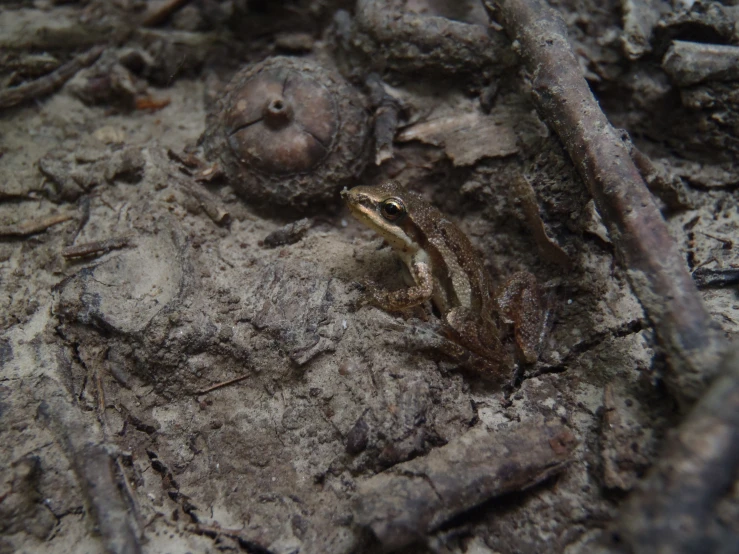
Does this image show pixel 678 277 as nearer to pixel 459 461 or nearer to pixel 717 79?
pixel 459 461

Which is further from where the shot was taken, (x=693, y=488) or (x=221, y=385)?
(x=221, y=385)

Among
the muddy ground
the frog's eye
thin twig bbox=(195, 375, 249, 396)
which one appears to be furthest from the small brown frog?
thin twig bbox=(195, 375, 249, 396)

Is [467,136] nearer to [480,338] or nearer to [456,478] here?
[480,338]

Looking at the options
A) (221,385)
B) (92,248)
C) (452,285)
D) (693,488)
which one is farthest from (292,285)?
(693,488)

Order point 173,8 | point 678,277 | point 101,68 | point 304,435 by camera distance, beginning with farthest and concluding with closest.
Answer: point 173,8 < point 101,68 < point 304,435 < point 678,277

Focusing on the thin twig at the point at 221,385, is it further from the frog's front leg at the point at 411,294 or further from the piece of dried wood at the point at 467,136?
the piece of dried wood at the point at 467,136

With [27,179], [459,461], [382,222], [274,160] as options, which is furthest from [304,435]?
[27,179]

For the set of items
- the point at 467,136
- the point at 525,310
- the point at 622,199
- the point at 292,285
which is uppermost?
the point at 622,199
